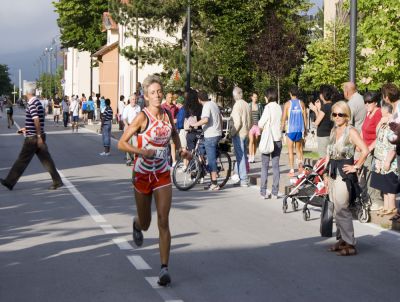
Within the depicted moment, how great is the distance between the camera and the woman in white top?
15.4m

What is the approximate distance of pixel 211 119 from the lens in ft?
55.8

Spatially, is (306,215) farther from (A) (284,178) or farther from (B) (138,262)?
(A) (284,178)

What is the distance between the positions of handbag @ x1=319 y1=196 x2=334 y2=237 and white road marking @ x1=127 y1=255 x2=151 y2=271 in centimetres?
263

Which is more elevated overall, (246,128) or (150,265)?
(246,128)

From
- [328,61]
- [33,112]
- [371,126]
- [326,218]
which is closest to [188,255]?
[326,218]

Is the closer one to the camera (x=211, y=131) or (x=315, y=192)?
(x=315, y=192)

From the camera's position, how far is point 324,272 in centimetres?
888

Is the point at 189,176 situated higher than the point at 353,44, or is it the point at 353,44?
the point at 353,44

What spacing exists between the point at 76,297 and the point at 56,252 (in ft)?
7.82

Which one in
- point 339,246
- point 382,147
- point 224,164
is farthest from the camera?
point 224,164

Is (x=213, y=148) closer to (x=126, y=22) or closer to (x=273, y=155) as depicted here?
(x=273, y=155)

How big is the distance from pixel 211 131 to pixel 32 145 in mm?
3307

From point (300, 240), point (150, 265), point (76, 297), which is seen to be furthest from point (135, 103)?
point (76, 297)

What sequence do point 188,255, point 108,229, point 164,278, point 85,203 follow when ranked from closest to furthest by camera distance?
point 164,278
point 188,255
point 108,229
point 85,203
